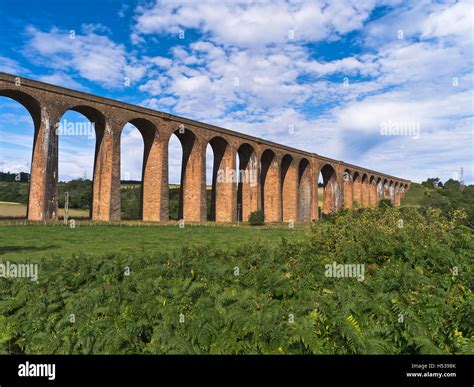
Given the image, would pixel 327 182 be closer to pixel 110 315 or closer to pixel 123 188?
pixel 123 188

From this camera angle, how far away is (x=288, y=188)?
5750cm

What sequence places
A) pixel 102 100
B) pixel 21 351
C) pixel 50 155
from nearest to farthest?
pixel 21 351 < pixel 50 155 < pixel 102 100

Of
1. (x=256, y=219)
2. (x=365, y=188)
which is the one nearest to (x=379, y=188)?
(x=365, y=188)

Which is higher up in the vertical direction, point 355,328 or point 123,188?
point 123,188

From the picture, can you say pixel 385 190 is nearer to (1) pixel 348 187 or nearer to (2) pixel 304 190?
Result: (1) pixel 348 187

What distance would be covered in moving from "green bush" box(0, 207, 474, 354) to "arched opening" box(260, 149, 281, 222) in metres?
43.3

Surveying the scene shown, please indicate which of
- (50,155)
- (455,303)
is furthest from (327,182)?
(455,303)

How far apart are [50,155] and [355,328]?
98.2 feet

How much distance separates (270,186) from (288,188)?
214 inches

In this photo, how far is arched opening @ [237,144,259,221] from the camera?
4792 cm

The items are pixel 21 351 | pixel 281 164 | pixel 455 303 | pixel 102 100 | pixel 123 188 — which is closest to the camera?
pixel 21 351

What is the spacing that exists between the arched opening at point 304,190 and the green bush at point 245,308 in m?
50.9

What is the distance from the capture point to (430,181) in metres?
143

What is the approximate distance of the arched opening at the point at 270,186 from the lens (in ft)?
171
